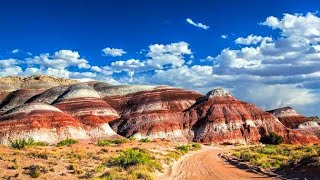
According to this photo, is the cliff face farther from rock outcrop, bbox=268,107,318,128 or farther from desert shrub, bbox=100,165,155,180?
desert shrub, bbox=100,165,155,180

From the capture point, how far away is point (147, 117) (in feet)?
334

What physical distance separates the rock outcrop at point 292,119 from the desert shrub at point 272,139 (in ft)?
97.7

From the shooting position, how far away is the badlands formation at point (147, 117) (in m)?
81.4

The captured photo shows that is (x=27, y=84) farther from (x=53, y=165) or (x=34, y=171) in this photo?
(x=34, y=171)

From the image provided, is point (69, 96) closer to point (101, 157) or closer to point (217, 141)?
point (217, 141)

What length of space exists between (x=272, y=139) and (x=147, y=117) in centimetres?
2884

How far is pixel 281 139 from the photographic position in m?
93.9

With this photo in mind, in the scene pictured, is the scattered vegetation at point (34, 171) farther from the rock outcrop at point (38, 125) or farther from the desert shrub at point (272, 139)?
the desert shrub at point (272, 139)

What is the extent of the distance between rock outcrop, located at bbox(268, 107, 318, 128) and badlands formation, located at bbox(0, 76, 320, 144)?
41 centimetres

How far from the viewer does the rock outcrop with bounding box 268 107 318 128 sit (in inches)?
4802

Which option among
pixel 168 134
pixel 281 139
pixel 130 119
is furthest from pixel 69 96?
pixel 281 139

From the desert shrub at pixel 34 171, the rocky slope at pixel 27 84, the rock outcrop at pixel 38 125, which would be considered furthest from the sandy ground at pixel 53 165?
the rocky slope at pixel 27 84

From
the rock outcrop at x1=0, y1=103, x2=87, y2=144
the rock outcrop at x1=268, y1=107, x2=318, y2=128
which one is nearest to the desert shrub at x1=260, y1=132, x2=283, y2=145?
the rock outcrop at x1=268, y1=107, x2=318, y2=128

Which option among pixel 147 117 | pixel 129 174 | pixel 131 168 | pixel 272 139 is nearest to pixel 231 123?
pixel 272 139
